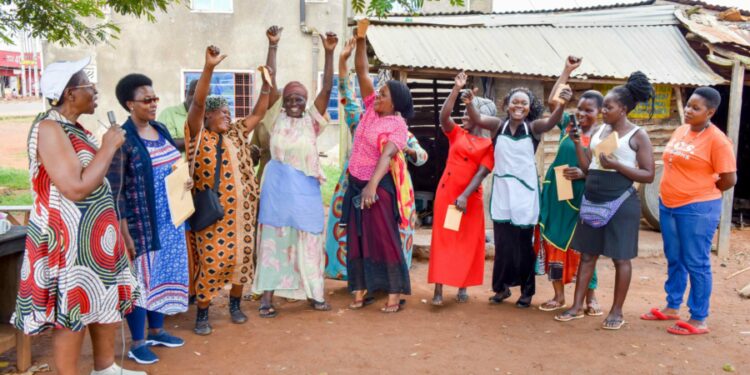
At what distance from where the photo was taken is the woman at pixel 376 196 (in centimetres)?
492

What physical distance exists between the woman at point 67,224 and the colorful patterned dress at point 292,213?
174 centimetres

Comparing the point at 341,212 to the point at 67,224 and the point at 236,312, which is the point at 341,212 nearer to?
the point at 236,312

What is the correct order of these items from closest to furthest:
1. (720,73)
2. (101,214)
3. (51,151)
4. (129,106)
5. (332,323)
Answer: (51,151)
(101,214)
(129,106)
(332,323)
(720,73)

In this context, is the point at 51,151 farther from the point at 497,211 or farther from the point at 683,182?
the point at 683,182

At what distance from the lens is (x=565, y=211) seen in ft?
16.2

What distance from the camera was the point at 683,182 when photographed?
4.62 metres

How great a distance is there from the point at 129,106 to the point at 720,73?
773 centimetres

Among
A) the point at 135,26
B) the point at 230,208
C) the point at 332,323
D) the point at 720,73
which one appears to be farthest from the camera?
the point at 135,26

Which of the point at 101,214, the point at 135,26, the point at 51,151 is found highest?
the point at 135,26

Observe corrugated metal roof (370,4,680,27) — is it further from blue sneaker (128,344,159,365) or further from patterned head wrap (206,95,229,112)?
blue sneaker (128,344,159,365)

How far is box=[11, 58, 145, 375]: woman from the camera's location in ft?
9.78

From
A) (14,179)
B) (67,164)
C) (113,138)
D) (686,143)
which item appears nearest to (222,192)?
(113,138)

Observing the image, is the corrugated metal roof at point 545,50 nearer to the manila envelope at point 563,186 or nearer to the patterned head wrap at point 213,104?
the manila envelope at point 563,186

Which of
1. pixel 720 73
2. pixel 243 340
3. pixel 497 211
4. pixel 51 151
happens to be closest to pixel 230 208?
pixel 243 340
